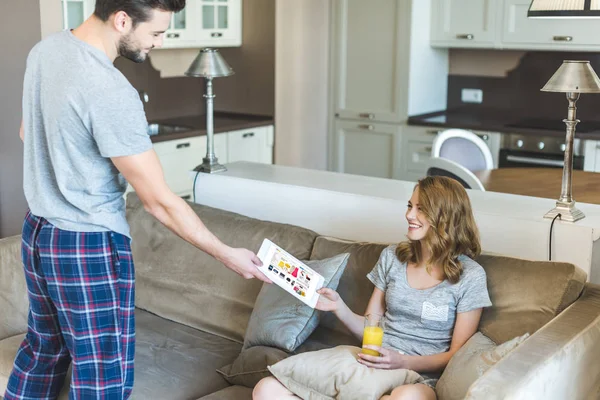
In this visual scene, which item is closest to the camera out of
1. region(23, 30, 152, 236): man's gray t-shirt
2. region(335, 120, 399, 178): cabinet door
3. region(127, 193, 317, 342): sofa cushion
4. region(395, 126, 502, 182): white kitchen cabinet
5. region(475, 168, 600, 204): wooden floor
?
region(23, 30, 152, 236): man's gray t-shirt

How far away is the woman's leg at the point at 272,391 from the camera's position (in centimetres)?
222

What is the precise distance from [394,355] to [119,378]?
2.49 ft

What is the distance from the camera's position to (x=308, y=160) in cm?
589

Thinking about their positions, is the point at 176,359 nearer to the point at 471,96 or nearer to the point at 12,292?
the point at 12,292

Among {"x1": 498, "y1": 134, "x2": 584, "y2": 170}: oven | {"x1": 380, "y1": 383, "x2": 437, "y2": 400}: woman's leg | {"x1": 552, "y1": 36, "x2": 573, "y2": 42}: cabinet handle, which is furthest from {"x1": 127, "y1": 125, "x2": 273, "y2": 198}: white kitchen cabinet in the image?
{"x1": 380, "y1": 383, "x2": 437, "y2": 400}: woman's leg

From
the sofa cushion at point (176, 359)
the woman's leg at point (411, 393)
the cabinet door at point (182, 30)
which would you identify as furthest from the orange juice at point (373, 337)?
the cabinet door at point (182, 30)

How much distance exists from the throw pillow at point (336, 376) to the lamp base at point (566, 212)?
30.4 inches

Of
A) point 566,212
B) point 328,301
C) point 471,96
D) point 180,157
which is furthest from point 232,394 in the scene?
point 471,96

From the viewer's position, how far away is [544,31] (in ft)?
16.8

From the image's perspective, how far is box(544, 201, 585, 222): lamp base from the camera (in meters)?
2.57

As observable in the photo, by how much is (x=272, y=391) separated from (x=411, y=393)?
0.40 metres

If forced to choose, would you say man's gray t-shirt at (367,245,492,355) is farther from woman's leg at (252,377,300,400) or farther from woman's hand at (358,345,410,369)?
woman's leg at (252,377,300,400)

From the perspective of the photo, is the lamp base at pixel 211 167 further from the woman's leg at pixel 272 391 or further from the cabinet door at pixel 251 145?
the cabinet door at pixel 251 145

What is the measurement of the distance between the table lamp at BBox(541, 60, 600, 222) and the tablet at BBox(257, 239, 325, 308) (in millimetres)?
852
